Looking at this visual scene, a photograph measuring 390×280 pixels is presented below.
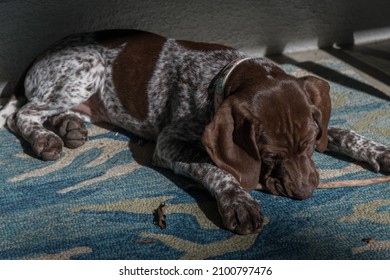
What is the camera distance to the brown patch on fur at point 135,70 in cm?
503

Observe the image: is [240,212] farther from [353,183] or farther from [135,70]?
[135,70]

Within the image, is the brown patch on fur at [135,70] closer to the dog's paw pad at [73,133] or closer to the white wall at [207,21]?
the dog's paw pad at [73,133]

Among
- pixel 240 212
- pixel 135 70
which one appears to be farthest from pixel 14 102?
pixel 240 212

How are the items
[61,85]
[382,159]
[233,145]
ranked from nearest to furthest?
[233,145] < [382,159] < [61,85]

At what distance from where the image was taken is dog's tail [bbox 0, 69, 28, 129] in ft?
17.7

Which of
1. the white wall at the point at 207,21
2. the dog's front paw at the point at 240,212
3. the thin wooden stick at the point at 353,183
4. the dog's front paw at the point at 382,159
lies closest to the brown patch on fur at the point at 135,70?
the white wall at the point at 207,21

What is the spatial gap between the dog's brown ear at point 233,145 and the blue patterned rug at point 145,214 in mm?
264

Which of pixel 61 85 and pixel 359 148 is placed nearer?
pixel 359 148

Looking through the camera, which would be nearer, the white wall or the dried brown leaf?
the dried brown leaf

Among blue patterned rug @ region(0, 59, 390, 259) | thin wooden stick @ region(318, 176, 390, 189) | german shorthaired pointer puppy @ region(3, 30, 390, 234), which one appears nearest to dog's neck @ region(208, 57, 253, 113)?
german shorthaired pointer puppy @ region(3, 30, 390, 234)

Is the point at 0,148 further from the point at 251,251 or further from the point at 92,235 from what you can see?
the point at 251,251

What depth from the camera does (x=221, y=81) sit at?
440cm

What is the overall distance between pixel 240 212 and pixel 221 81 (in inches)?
36.4

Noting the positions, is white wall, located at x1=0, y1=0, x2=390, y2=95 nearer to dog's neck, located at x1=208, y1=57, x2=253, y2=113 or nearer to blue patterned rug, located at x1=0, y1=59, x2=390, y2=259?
blue patterned rug, located at x1=0, y1=59, x2=390, y2=259
